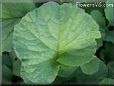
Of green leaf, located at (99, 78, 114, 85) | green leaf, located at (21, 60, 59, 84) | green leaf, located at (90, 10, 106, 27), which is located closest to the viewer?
green leaf, located at (21, 60, 59, 84)

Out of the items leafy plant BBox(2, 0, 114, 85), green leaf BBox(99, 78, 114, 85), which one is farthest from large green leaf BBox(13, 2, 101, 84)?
green leaf BBox(99, 78, 114, 85)

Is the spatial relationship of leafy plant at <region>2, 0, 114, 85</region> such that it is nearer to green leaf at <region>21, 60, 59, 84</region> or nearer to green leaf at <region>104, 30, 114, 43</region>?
green leaf at <region>21, 60, 59, 84</region>

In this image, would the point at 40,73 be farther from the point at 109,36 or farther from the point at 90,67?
the point at 109,36

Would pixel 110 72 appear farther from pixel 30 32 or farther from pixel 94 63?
pixel 30 32

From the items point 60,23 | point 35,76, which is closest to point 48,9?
point 60,23

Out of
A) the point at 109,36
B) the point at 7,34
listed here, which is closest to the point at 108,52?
the point at 109,36

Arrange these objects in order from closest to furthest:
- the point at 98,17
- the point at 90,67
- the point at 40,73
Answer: the point at 40,73
the point at 90,67
the point at 98,17
